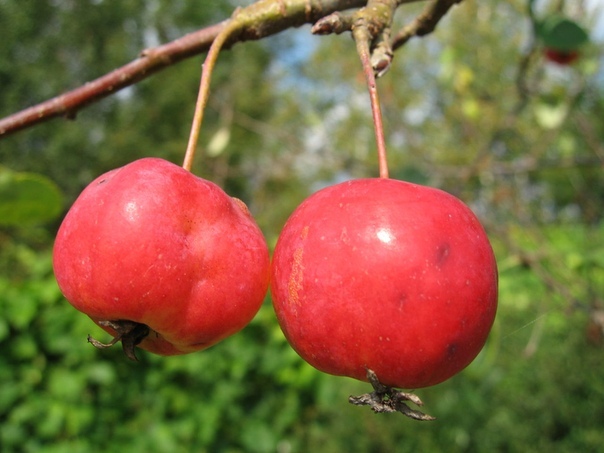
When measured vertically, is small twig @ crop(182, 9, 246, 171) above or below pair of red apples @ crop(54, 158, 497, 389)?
above

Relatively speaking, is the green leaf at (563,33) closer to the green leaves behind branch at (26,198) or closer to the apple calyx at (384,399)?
the apple calyx at (384,399)

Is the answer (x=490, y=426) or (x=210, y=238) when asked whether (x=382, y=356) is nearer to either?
(x=210, y=238)

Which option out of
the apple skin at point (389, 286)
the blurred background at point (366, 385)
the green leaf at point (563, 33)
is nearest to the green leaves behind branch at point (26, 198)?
the blurred background at point (366, 385)

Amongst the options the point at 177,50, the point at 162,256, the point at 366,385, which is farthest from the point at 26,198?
the point at 366,385

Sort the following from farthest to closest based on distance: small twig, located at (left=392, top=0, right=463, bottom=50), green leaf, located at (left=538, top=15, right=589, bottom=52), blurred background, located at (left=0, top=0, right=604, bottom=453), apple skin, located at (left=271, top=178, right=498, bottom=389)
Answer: blurred background, located at (left=0, top=0, right=604, bottom=453) → green leaf, located at (left=538, top=15, right=589, bottom=52) → small twig, located at (left=392, top=0, right=463, bottom=50) → apple skin, located at (left=271, top=178, right=498, bottom=389)

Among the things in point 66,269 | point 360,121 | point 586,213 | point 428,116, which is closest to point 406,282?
point 66,269

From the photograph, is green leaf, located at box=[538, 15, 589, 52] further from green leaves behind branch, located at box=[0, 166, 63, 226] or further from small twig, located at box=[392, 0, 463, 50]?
green leaves behind branch, located at box=[0, 166, 63, 226]

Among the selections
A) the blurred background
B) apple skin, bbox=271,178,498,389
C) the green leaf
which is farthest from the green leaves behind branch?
the green leaf
